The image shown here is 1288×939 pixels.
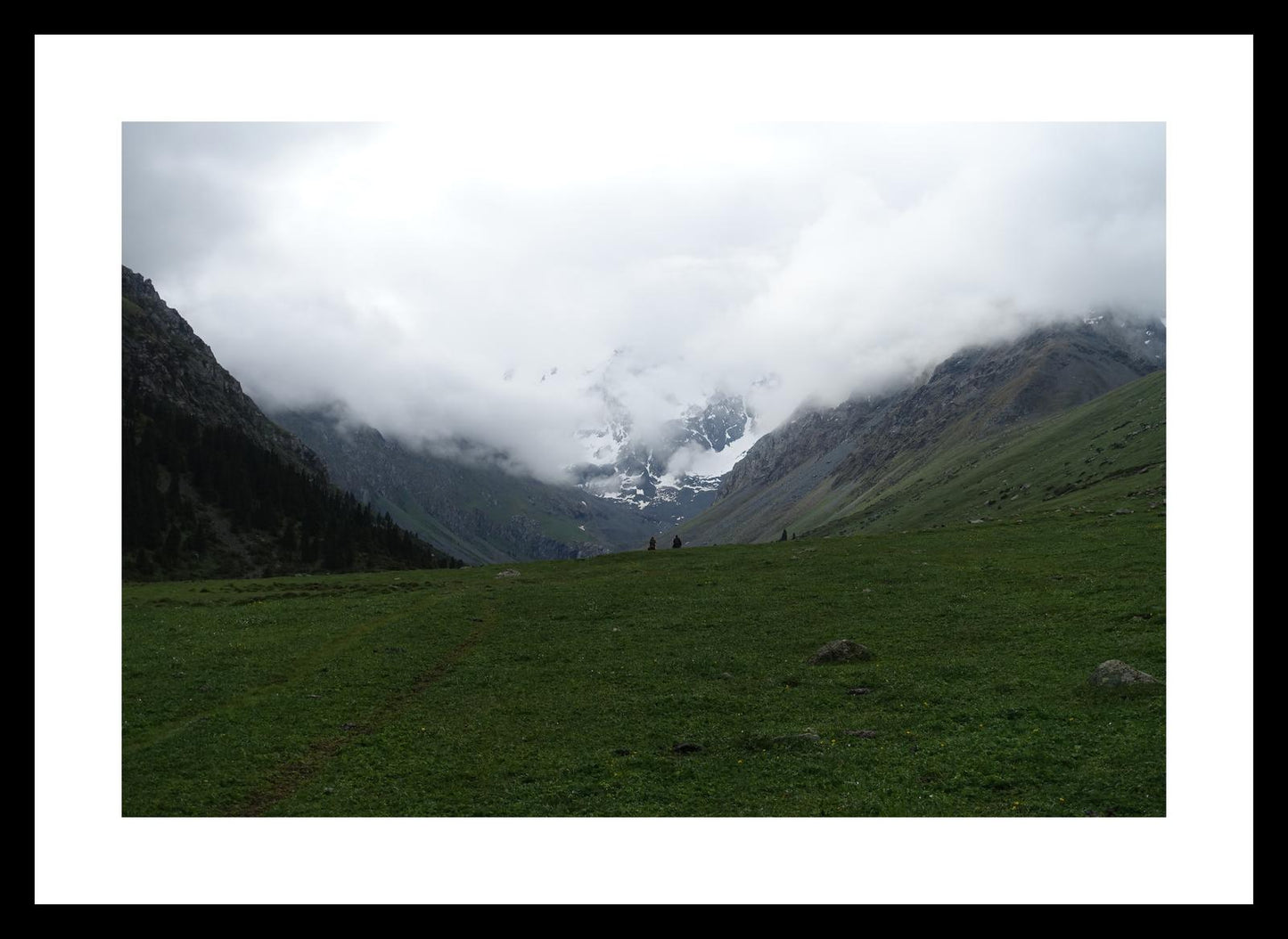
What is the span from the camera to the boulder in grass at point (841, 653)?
37.8 meters

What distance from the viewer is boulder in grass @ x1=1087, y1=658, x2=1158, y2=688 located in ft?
94.8

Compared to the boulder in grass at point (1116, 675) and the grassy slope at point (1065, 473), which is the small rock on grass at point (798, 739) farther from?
the grassy slope at point (1065, 473)

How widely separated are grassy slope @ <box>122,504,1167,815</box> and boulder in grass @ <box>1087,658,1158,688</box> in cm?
69

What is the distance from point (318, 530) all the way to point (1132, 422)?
16709 centimetres

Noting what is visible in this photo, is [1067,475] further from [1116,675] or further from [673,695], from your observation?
[673,695]

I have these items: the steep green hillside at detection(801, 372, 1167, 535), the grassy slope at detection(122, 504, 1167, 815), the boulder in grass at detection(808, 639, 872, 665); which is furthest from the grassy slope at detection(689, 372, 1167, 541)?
the boulder in grass at detection(808, 639, 872, 665)

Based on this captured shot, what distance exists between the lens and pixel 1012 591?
162ft

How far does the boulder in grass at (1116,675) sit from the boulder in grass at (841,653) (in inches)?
415

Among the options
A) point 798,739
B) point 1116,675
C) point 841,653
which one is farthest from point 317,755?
point 1116,675

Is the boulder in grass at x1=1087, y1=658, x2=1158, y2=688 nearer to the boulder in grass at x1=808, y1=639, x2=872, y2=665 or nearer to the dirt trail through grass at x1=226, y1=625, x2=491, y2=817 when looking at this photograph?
the boulder in grass at x1=808, y1=639, x2=872, y2=665

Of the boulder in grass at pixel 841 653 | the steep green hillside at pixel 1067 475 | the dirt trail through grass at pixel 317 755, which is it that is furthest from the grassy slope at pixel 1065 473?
the dirt trail through grass at pixel 317 755

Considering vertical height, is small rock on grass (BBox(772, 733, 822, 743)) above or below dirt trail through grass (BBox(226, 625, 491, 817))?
above
